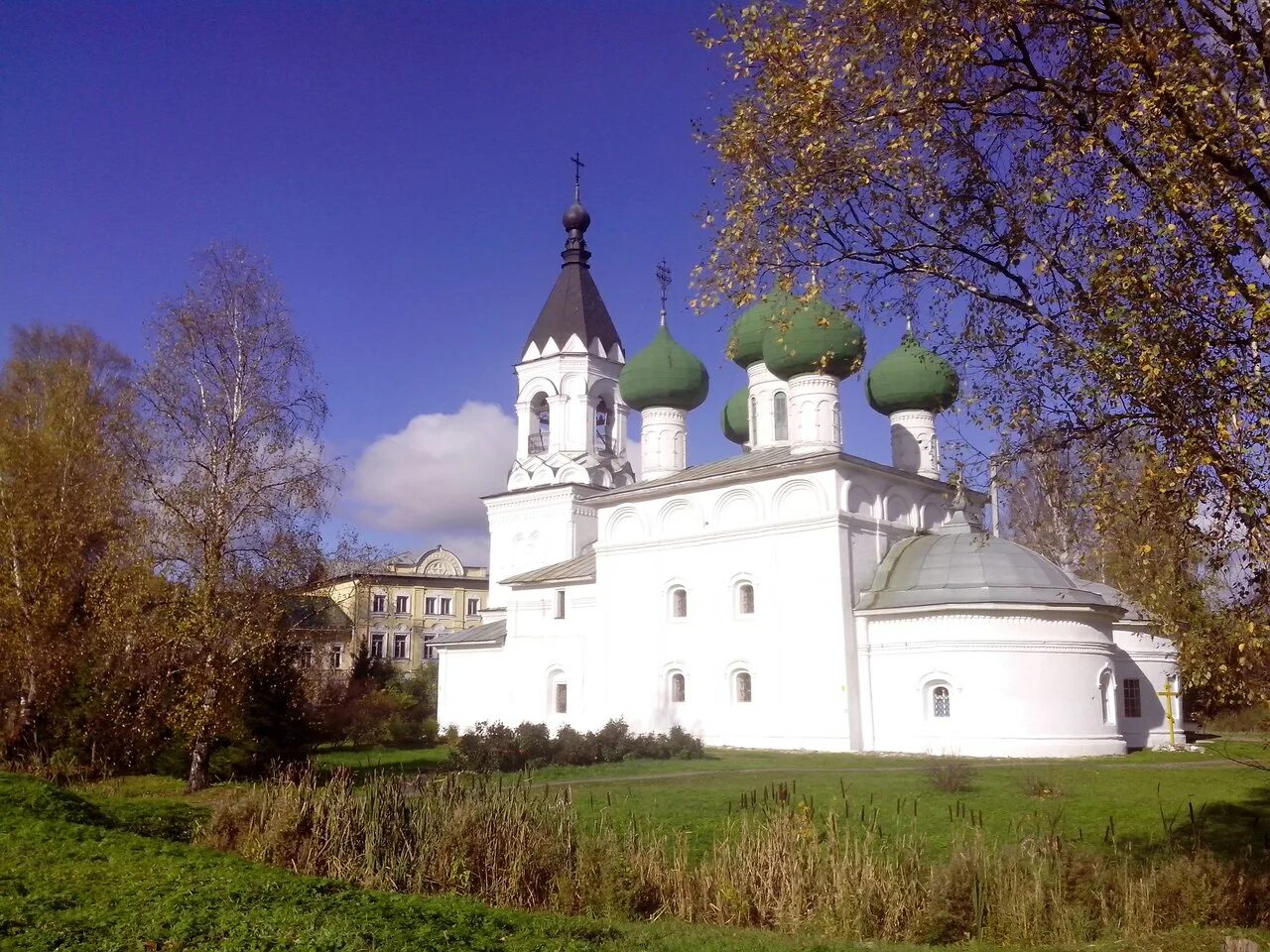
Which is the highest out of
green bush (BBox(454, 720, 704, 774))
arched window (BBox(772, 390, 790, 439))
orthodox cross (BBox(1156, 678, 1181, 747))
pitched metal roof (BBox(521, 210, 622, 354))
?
pitched metal roof (BBox(521, 210, 622, 354))

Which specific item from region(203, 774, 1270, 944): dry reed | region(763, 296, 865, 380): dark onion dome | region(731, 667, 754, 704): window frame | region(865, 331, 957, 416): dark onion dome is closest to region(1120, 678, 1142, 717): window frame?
region(865, 331, 957, 416): dark onion dome

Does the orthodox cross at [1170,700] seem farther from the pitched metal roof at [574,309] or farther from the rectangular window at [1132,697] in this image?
the pitched metal roof at [574,309]

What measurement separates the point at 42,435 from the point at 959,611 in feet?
53.8

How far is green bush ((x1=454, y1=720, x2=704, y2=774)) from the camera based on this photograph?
1817cm

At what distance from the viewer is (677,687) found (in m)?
23.4

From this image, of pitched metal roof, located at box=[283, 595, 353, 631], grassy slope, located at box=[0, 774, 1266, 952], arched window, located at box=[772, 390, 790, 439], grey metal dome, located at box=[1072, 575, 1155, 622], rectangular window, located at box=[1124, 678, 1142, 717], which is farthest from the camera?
arched window, located at box=[772, 390, 790, 439]

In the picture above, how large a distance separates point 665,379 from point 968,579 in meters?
11.3

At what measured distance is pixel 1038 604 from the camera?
1942 cm

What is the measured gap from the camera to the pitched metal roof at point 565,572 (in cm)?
2680

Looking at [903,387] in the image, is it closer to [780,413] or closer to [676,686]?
[780,413]

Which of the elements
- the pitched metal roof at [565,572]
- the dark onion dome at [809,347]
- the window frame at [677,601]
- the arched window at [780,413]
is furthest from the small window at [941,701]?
A: the pitched metal roof at [565,572]

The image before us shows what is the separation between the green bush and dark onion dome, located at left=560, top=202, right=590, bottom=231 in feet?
64.1

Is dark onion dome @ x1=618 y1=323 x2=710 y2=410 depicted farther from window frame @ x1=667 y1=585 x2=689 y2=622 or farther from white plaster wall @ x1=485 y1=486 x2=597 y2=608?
window frame @ x1=667 y1=585 x2=689 y2=622

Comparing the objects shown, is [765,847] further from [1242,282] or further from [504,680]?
[504,680]
